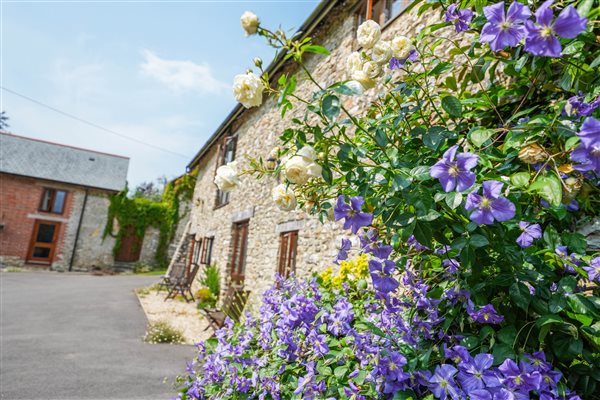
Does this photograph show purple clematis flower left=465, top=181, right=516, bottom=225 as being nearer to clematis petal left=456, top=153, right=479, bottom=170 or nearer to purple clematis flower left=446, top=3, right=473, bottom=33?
clematis petal left=456, top=153, right=479, bottom=170

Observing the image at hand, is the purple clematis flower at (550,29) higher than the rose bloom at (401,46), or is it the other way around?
the rose bloom at (401,46)

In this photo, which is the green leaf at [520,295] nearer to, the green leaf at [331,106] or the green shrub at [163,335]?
the green leaf at [331,106]

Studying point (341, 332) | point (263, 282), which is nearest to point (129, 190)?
point (263, 282)

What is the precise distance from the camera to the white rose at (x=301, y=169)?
1.03 metres

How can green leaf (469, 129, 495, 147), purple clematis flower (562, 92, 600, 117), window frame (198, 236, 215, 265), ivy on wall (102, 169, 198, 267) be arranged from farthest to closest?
1. ivy on wall (102, 169, 198, 267)
2. window frame (198, 236, 215, 265)
3. purple clematis flower (562, 92, 600, 117)
4. green leaf (469, 129, 495, 147)

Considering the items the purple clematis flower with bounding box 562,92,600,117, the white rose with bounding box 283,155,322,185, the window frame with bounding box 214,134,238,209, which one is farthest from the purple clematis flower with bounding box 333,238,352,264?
the window frame with bounding box 214,134,238,209

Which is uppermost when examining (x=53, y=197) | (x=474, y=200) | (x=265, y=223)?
(x=53, y=197)

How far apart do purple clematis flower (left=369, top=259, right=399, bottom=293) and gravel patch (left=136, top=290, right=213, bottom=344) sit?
5803 millimetres

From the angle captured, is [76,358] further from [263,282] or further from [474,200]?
[474,200]

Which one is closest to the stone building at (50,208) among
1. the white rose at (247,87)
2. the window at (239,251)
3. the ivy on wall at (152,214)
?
the ivy on wall at (152,214)

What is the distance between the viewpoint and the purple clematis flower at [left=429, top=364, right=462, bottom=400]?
3.93 ft

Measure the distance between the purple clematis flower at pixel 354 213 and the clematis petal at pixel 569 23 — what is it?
2.42ft

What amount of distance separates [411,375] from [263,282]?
5.41 meters

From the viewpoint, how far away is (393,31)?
4.41m
